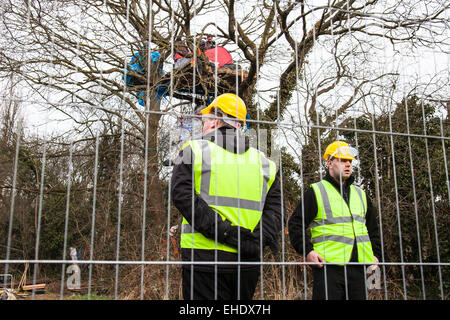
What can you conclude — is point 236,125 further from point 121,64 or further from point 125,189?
point 121,64

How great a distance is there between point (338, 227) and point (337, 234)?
0.05 m

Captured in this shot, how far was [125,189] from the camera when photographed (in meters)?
5.19

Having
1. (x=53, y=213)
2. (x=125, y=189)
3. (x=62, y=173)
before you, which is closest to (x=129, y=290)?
(x=125, y=189)

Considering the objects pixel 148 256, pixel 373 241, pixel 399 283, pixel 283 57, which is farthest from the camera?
pixel 283 57

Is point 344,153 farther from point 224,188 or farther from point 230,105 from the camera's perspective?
point 224,188

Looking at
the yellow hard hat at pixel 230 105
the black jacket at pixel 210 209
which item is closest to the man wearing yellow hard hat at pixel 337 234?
the black jacket at pixel 210 209

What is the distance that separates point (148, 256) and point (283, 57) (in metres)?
4.41

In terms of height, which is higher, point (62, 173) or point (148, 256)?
point (62, 173)

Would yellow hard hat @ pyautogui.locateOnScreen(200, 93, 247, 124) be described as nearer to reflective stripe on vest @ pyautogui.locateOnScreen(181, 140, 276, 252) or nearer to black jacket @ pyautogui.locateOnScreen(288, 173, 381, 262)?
reflective stripe on vest @ pyautogui.locateOnScreen(181, 140, 276, 252)

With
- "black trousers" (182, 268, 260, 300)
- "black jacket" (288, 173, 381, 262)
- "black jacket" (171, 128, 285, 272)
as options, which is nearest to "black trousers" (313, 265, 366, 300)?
"black jacket" (288, 173, 381, 262)

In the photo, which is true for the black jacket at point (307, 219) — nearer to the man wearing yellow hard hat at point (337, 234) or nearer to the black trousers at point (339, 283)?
the man wearing yellow hard hat at point (337, 234)

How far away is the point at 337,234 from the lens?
2.59m

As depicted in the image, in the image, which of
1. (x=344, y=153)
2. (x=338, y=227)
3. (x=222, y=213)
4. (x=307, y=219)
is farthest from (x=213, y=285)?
(x=344, y=153)

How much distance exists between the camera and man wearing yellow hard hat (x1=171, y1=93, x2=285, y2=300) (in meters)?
1.96
